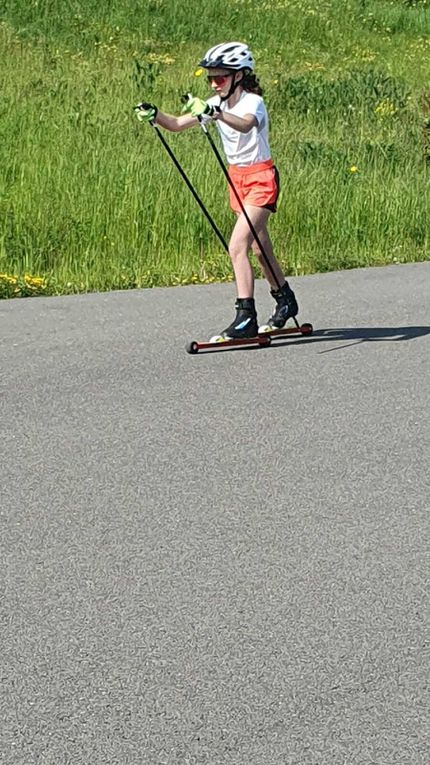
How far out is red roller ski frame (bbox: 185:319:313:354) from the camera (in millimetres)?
8438

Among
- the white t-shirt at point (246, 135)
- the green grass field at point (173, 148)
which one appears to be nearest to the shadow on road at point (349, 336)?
the white t-shirt at point (246, 135)

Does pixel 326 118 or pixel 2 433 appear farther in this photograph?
pixel 326 118

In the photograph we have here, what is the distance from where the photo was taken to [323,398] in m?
7.61

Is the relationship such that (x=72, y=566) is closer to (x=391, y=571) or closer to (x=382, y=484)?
(x=391, y=571)

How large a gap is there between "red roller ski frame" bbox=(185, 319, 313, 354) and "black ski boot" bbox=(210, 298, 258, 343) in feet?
0.08

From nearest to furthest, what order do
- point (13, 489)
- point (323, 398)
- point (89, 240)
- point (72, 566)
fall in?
1. point (72, 566)
2. point (13, 489)
3. point (323, 398)
4. point (89, 240)

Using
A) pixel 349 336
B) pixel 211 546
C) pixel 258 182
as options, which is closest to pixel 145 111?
pixel 258 182

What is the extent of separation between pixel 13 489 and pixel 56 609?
1.24 meters

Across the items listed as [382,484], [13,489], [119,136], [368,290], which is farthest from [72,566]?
[119,136]

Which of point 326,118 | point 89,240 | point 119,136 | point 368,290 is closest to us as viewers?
point 368,290

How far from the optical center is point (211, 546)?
5508 mm

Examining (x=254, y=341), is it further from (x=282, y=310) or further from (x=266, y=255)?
(x=266, y=255)

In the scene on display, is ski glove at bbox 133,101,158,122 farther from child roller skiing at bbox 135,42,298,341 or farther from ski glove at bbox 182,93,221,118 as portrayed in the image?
ski glove at bbox 182,93,221,118

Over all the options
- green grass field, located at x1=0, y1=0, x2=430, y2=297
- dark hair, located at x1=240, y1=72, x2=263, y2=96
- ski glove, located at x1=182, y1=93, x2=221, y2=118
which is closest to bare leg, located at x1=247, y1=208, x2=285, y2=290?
dark hair, located at x1=240, y1=72, x2=263, y2=96
